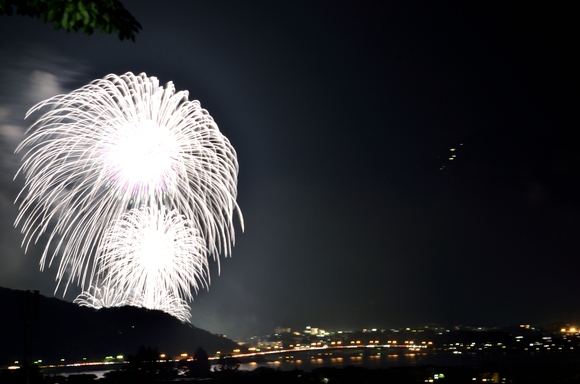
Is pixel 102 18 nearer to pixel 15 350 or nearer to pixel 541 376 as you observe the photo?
pixel 541 376

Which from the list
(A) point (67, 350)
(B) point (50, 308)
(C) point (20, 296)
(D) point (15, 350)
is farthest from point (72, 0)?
(B) point (50, 308)

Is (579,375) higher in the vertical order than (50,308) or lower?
lower

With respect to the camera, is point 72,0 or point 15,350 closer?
point 72,0

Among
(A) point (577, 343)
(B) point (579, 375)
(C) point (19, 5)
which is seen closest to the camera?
(C) point (19, 5)

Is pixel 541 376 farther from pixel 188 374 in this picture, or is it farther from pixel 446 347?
pixel 446 347

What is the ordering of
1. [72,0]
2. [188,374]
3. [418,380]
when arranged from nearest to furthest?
[72,0] < [418,380] < [188,374]

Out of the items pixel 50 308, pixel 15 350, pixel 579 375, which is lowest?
pixel 579 375

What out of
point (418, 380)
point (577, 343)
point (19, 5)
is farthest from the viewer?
point (577, 343)

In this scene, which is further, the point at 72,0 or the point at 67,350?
the point at 67,350

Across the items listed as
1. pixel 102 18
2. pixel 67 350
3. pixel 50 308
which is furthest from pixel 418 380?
pixel 50 308
